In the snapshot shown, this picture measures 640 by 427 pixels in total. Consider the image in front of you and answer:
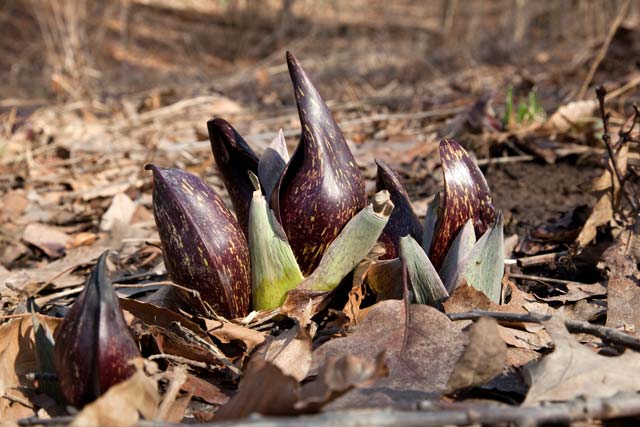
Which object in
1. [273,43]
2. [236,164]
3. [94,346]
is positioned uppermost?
[273,43]

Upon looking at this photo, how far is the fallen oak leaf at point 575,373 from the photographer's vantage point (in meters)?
1.12

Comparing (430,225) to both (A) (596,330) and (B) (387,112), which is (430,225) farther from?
(B) (387,112)

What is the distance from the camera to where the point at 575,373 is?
115 cm

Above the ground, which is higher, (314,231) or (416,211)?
(314,231)

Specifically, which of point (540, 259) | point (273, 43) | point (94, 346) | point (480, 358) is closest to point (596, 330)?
point (480, 358)

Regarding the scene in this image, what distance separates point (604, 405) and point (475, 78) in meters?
3.99

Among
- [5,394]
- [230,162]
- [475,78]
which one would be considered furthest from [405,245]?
[475,78]

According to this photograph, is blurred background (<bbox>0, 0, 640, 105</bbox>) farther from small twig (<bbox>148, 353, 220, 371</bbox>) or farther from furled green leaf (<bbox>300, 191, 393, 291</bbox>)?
small twig (<bbox>148, 353, 220, 371</bbox>)

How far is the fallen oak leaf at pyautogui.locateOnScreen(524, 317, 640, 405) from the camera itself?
3.68 feet

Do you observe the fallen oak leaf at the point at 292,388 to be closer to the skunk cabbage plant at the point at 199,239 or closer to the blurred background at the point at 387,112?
the skunk cabbage plant at the point at 199,239

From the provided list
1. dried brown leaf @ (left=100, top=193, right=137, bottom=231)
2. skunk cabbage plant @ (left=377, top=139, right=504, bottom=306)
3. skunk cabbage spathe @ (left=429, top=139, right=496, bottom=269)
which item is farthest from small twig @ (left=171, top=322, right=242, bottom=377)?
dried brown leaf @ (left=100, top=193, right=137, bottom=231)

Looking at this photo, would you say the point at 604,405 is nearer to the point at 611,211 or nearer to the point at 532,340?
the point at 532,340

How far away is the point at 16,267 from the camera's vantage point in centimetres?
249

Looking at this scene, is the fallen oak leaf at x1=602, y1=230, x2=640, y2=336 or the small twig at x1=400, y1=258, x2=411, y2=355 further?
the fallen oak leaf at x1=602, y1=230, x2=640, y2=336
